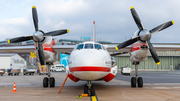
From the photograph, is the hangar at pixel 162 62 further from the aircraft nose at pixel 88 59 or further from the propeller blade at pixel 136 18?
the aircraft nose at pixel 88 59

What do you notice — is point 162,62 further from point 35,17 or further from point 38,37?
point 38,37

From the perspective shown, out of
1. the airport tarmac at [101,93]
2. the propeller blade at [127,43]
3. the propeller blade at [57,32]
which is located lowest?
the airport tarmac at [101,93]

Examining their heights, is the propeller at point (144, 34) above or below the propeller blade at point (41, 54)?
above

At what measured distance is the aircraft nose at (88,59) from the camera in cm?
753

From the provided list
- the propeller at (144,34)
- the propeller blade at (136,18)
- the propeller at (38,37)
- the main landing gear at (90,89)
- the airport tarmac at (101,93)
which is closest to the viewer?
the airport tarmac at (101,93)

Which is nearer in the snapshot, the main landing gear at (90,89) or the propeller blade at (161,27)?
the main landing gear at (90,89)

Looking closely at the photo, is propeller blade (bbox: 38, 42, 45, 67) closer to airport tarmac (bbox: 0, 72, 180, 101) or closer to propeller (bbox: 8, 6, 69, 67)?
propeller (bbox: 8, 6, 69, 67)

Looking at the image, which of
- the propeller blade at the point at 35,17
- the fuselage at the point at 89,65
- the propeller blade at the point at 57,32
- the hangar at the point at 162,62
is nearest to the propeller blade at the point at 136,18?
the propeller blade at the point at 57,32

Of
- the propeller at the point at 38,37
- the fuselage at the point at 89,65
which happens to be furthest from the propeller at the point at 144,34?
the propeller at the point at 38,37

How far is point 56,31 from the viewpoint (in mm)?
12648

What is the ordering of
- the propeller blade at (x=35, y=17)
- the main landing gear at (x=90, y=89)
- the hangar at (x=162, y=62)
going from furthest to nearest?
the hangar at (x=162, y=62)
the propeller blade at (x=35, y=17)
the main landing gear at (x=90, y=89)

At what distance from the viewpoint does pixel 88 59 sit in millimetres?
7609

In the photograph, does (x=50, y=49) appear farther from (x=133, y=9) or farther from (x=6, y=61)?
(x=6, y=61)

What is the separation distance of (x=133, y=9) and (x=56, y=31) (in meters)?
5.72
